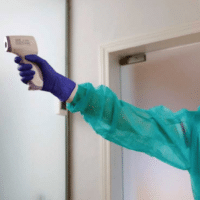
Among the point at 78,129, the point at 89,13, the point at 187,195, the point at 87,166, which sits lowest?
the point at 187,195

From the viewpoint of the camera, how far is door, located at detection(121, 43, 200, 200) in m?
1.30

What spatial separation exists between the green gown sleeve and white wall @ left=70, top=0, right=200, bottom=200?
0.66 metres

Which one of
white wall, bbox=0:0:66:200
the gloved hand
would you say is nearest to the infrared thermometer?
the gloved hand

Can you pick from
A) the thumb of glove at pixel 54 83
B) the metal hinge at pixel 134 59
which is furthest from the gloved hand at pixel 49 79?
the metal hinge at pixel 134 59

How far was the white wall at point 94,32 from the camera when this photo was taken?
1235 mm

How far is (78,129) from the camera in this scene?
143 centimetres

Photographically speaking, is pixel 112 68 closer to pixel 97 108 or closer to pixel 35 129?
pixel 35 129

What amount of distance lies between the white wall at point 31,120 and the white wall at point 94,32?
8 cm

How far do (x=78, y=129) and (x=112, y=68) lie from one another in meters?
0.43

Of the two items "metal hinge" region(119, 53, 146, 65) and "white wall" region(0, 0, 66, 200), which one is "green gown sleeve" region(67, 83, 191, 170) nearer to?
"white wall" region(0, 0, 66, 200)

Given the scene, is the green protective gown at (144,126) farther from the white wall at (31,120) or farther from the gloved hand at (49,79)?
the white wall at (31,120)

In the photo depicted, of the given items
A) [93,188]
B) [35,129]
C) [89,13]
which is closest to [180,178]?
[93,188]

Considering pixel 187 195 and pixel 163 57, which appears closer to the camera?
pixel 187 195

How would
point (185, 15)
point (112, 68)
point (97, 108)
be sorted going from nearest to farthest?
point (97, 108) < point (185, 15) < point (112, 68)
